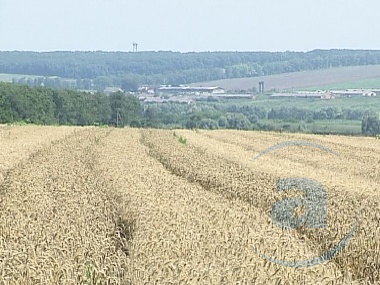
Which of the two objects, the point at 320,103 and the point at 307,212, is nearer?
the point at 307,212

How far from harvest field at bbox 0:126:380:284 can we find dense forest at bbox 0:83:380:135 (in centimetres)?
5190

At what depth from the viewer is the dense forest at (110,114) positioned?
79.6m

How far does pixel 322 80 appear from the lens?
16500 centimetres

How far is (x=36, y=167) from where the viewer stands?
20125 millimetres

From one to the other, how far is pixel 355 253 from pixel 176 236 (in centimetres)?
232

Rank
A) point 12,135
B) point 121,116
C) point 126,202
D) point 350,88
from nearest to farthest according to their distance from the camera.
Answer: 1. point 126,202
2. point 12,135
3. point 121,116
4. point 350,88

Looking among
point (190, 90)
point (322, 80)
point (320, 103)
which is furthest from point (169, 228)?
point (190, 90)

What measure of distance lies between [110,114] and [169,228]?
3421 inches

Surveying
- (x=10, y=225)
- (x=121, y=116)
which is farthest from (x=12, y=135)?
(x=121, y=116)

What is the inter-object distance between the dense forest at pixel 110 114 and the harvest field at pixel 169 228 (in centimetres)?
5190

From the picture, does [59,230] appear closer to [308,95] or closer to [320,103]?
[320,103]

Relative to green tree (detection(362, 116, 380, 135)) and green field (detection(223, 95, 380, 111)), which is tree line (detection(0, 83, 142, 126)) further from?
green field (detection(223, 95, 380, 111))

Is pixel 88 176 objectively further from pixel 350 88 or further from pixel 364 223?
pixel 350 88

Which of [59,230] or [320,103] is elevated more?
[59,230]
